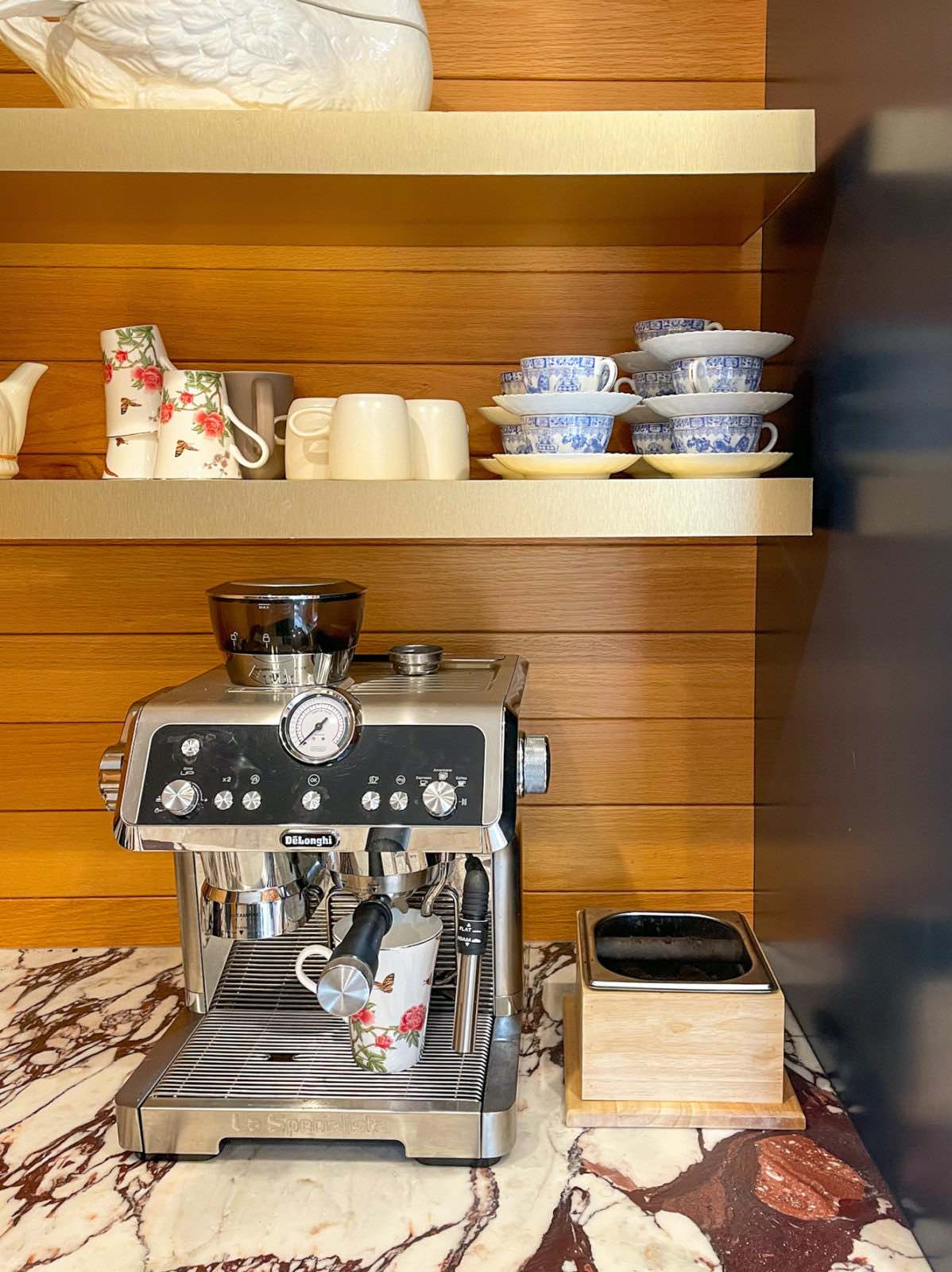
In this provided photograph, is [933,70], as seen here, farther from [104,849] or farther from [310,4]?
[104,849]

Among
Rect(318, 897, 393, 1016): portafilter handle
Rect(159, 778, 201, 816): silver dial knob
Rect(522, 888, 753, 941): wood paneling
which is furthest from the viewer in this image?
Rect(522, 888, 753, 941): wood paneling

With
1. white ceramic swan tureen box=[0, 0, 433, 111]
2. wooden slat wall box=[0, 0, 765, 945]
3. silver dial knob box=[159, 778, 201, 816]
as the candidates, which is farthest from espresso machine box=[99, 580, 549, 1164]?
white ceramic swan tureen box=[0, 0, 433, 111]

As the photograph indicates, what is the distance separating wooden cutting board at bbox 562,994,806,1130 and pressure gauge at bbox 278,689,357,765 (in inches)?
14.8

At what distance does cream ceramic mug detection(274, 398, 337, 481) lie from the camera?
101cm

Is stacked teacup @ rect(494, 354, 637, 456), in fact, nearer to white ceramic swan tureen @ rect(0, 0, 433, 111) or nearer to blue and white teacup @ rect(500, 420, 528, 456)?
blue and white teacup @ rect(500, 420, 528, 456)

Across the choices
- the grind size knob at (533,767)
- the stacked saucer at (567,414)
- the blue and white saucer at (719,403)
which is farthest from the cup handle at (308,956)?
the blue and white saucer at (719,403)

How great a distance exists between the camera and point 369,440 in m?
0.94

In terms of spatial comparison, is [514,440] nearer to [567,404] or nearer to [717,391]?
[567,404]

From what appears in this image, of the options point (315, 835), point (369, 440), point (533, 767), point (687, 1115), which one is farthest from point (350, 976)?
point (369, 440)

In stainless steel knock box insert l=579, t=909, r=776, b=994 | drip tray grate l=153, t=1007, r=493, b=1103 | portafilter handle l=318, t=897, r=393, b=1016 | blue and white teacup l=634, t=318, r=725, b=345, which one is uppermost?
blue and white teacup l=634, t=318, r=725, b=345

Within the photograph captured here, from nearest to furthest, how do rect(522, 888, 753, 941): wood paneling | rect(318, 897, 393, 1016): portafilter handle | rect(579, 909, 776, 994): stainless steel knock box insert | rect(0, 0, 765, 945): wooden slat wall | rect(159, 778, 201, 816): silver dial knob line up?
rect(318, 897, 393, 1016): portafilter handle, rect(159, 778, 201, 816): silver dial knob, rect(579, 909, 776, 994): stainless steel knock box insert, rect(0, 0, 765, 945): wooden slat wall, rect(522, 888, 753, 941): wood paneling

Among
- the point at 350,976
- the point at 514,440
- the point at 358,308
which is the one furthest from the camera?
the point at 358,308

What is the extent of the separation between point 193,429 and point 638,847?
708mm

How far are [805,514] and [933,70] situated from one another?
0.35 m
